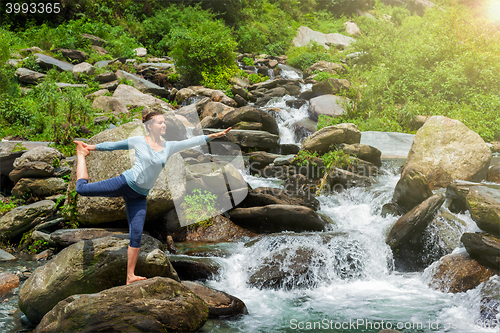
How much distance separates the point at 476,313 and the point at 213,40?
15.8 m

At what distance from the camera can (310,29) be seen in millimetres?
31688

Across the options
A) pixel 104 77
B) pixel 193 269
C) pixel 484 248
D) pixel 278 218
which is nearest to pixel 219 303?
pixel 193 269

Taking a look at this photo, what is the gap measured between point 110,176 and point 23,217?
83.7 inches

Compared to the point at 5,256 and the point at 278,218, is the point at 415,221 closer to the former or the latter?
the point at 278,218

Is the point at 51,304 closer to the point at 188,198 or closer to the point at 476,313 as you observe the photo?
the point at 188,198

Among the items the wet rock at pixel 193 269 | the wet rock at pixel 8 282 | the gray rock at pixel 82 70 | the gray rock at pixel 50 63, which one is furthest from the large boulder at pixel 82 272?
the gray rock at pixel 50 63

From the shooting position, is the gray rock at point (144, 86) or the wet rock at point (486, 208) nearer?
the wet rock at point (486, 208)

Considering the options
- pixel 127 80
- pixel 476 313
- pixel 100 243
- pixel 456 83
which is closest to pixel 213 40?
pixel 127 80

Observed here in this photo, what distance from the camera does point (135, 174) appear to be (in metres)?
3.62

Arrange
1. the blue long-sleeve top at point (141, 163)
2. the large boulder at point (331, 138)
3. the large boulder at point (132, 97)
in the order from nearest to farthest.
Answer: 1. the blue long-sleeve top at point (141, 163)
2. the large boulder at point (331, 138)
3. the large boulder at point (132, 97)

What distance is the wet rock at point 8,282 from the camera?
4.83 meters

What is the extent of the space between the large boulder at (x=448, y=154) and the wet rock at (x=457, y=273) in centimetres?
301

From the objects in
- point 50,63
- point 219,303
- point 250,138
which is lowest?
point 219,303

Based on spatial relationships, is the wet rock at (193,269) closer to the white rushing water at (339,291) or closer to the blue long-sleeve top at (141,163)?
the white rushing water at (339,291)
